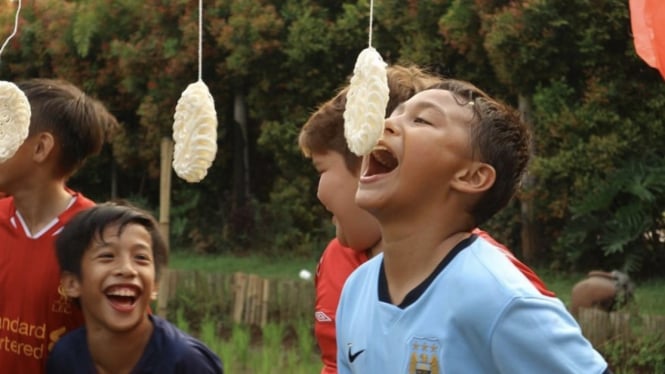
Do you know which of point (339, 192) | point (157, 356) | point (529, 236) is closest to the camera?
point (339, 192)

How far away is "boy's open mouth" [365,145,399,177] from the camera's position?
7.93ft

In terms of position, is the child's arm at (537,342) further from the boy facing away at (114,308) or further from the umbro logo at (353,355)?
the boy facing away at (114,308)

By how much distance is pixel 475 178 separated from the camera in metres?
2.41

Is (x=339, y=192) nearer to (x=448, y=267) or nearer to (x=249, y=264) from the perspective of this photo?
(x=448, y=267)

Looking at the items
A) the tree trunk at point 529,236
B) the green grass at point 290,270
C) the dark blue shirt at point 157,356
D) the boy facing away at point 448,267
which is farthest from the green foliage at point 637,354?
the boy facing away at point 448,267

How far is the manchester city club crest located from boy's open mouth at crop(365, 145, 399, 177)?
0.36 m

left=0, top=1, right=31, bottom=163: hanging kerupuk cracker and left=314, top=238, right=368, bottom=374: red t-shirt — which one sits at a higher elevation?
left=0, top=1, right=31, bottom=163: hanging kerupuk cracker

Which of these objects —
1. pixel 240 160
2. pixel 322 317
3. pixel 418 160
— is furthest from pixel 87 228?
pixel 240 160

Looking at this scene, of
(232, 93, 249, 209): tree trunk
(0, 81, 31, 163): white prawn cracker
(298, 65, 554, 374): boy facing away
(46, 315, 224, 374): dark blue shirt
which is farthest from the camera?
(232, 93, 249, 209): tree trunk

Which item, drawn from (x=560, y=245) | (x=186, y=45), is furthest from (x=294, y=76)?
(x=560, y=245)

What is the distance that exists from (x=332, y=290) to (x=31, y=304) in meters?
0.81

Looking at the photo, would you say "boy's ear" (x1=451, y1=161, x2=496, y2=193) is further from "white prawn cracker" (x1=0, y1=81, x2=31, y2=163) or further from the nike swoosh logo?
"white prawn cracker" (x1=0, y1=81, x2=31, y2=163)

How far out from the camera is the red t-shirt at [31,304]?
338 centimetres

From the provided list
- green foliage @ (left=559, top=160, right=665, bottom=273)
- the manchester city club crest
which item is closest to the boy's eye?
the manchester city club crest
